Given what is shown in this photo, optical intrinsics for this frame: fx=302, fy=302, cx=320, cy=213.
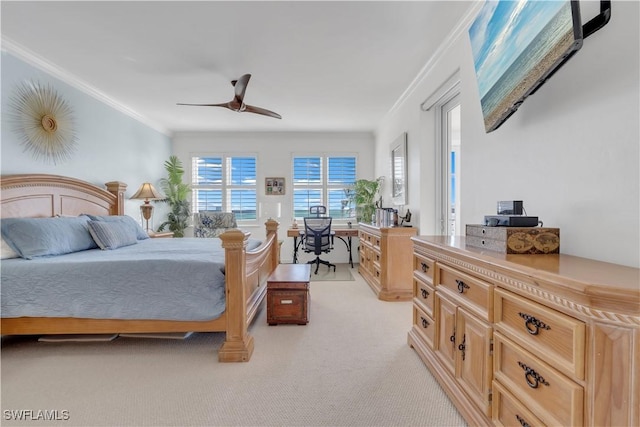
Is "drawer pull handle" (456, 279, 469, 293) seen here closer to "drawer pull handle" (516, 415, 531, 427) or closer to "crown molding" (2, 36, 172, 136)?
"drawer pull handle" (516, 415, 531, 427)

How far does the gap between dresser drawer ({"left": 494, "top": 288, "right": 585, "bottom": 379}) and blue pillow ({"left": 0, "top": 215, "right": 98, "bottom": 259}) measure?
10.6 ft

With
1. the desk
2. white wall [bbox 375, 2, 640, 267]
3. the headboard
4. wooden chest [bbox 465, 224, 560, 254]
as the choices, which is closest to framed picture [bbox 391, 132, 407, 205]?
the desk

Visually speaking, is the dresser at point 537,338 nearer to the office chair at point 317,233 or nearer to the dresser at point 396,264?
the dresser at point 396,264

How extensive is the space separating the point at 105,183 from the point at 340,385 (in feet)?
12.9

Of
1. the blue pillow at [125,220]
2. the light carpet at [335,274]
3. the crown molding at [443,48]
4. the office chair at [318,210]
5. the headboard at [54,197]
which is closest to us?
the crown molding at [443,48]

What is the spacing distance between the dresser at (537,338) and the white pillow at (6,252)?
3.21 m

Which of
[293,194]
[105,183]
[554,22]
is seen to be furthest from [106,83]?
[554,22]

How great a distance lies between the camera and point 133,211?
464 centimetres

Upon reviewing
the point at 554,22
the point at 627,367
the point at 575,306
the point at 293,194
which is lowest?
the point at 627,367

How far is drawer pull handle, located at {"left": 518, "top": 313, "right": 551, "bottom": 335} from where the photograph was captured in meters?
1.05

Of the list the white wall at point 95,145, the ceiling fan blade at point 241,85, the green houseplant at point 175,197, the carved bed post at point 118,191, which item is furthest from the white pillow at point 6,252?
the green houseplant at point 175,197

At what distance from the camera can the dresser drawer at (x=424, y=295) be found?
197 centimetres

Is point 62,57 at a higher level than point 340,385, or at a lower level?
higher

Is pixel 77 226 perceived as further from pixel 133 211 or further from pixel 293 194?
pixel 293 194
